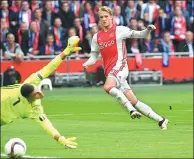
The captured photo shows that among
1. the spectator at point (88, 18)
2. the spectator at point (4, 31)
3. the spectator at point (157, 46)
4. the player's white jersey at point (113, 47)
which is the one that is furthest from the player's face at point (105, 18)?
the spectator at point (157, 46)

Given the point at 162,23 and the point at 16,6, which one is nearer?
the point at 16,6

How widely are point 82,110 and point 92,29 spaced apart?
9.66 metres

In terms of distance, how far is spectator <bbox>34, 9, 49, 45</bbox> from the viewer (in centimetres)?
3235

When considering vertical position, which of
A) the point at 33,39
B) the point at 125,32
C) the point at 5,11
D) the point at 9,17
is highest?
the point at 125,32

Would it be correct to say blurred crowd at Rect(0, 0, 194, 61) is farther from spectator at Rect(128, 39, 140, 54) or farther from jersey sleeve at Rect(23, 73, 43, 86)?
jersey sleeve at Rect(23, 73, 43, 86)

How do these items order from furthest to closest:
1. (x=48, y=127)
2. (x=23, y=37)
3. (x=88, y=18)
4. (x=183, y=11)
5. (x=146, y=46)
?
(x=183, y=11) < (x=146, y=46) < (x=88, y=18) < (x=23, y=37) < (x=48, y=127)

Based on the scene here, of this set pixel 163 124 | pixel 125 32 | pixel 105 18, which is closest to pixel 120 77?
pixel 125 32

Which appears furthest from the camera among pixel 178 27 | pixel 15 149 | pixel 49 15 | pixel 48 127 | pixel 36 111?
pixel 178 27

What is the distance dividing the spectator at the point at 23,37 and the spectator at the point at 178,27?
6463 mm

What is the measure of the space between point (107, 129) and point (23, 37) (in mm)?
14744

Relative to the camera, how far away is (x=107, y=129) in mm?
18375

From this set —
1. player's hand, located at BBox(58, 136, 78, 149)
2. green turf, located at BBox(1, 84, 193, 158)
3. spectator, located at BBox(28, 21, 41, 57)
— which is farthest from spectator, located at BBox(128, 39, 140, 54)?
player's hand, located at BBox(58, 136, 78, 149)

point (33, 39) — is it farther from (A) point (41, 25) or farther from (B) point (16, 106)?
(B) point (16, 106)

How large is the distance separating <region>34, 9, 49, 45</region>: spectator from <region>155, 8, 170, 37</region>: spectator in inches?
199
